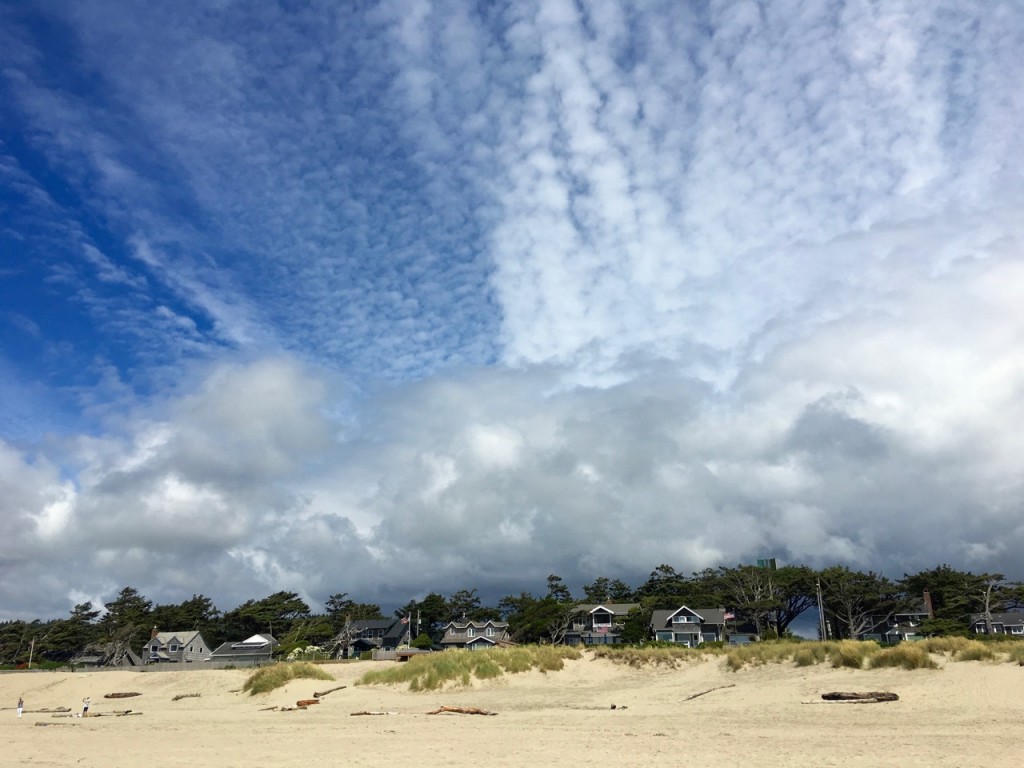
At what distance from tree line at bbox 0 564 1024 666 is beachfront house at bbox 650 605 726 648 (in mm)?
1610

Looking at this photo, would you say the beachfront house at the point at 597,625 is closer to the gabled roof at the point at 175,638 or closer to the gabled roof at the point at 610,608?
the gabled roof at the point at 610,608

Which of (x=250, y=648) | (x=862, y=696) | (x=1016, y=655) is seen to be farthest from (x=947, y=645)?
(x=250, y=648)

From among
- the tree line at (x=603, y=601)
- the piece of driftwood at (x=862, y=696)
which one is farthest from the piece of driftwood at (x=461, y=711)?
the tree line at (x=603, y=601)

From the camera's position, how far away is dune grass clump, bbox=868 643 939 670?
2573 cm

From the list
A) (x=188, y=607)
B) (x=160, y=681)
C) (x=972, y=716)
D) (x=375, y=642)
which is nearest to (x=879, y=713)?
(x=972, y=716)

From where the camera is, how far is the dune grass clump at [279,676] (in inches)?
1388

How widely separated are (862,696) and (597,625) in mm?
66648

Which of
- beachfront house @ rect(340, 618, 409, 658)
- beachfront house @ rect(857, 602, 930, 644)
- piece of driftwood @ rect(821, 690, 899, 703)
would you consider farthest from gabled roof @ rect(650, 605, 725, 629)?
piece of driftwood @ rect(821, 690, 899, 703)

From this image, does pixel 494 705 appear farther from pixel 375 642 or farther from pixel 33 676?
pixel 375 642

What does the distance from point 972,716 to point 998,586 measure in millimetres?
72612

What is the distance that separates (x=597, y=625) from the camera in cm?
8638

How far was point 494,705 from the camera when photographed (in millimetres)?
28547

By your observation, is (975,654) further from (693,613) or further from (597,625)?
(597,625)

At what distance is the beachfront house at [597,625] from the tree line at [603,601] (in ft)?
5.62
